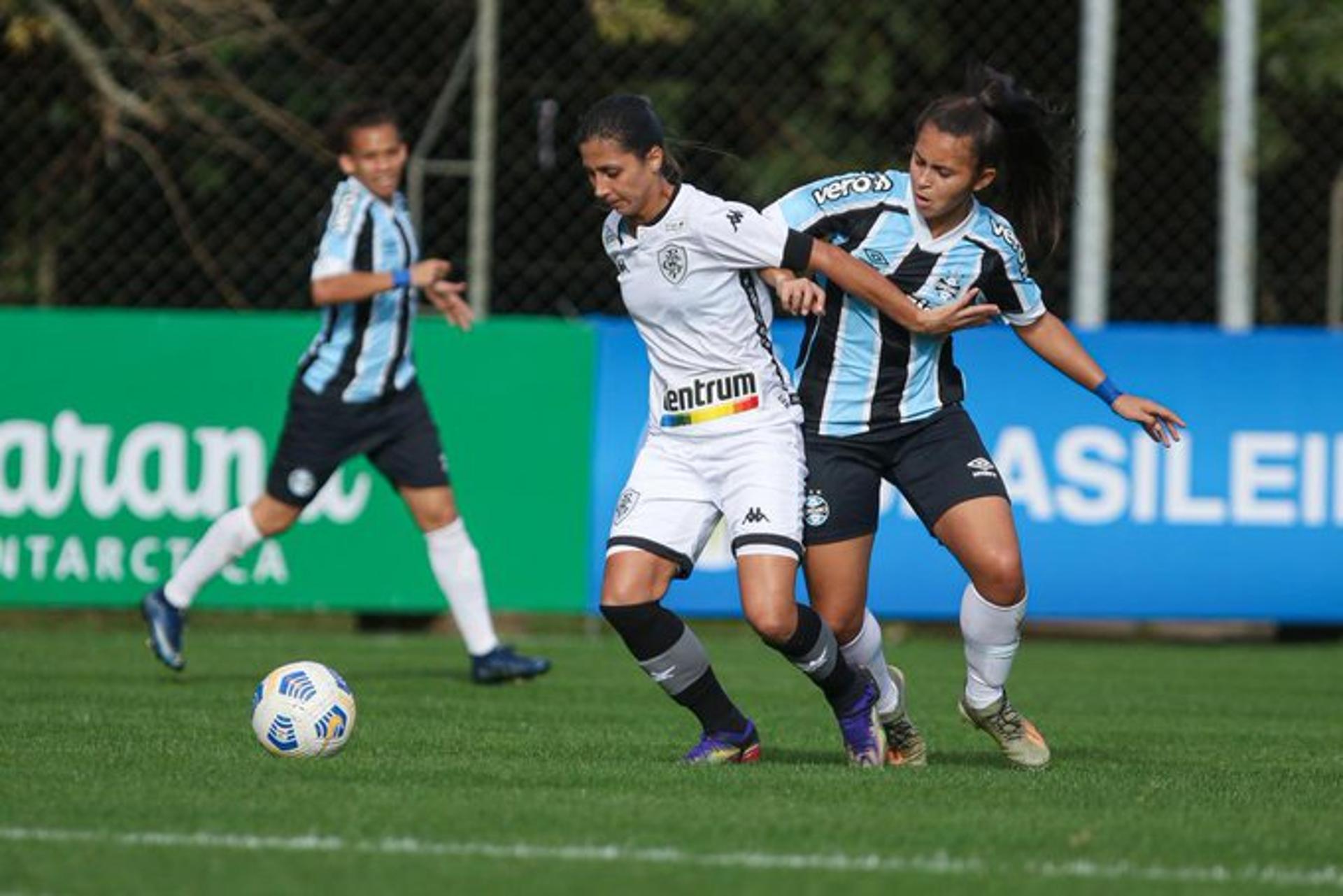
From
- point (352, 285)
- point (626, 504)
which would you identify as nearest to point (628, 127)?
point (626, 504)

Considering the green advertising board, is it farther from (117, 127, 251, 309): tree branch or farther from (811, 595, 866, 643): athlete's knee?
(811, 595, 866, 643): athlete's knee

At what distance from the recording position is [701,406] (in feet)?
24.7

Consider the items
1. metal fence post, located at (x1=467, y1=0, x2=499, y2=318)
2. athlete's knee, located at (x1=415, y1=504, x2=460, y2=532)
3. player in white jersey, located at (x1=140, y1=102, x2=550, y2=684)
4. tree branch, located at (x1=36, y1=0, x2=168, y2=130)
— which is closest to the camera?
player in white jersey, located at (x1=140, y1=102, x2=550, y2=684)

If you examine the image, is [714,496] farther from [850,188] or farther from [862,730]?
[850,188]

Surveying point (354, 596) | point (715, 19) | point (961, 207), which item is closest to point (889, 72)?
point (715, 19)

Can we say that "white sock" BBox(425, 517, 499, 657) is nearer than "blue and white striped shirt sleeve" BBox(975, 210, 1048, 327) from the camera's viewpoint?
No

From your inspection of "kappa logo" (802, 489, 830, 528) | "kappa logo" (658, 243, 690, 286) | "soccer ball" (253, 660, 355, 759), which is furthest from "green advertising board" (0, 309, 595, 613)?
"kappa logo" (658, 243, 690, 286)

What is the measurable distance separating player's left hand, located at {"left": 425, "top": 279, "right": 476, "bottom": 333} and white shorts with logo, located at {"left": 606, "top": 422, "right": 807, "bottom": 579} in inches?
89.9

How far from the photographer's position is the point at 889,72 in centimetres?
1645

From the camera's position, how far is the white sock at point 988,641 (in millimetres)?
7719

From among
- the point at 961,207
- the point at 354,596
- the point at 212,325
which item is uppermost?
the point at 961,207

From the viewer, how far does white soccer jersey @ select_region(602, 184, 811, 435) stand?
7.43 m

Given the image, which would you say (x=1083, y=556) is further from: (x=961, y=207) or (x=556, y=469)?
(x=961, y=207)

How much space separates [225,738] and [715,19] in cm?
861
